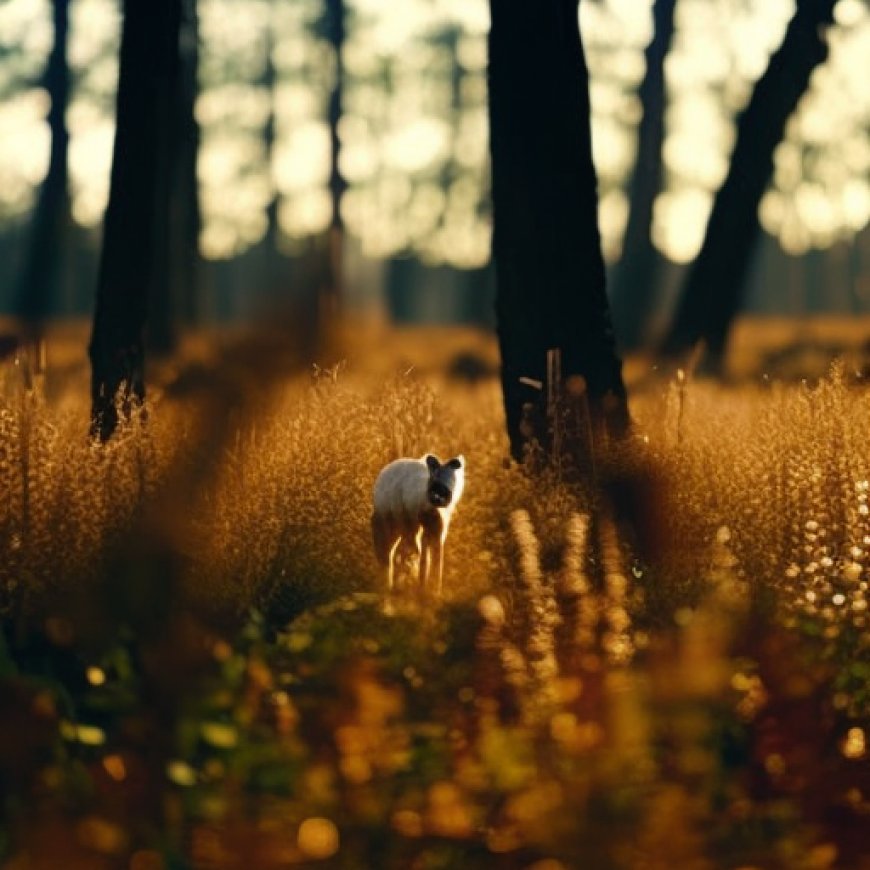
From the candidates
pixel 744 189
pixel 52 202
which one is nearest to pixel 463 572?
pixel 744 189

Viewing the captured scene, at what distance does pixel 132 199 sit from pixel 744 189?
628cm

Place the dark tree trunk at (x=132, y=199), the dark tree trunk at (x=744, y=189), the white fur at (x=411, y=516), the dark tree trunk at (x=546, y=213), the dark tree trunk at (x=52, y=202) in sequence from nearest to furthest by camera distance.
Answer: the white fur at (x=411, y=516) < the dark tree trunk at (x=546, y=213) < the dark tree trunk at (x=132, y=199) < the dark tree trunk at (x=744, y=189) < the dark tree trunk at (x=52, y=202)

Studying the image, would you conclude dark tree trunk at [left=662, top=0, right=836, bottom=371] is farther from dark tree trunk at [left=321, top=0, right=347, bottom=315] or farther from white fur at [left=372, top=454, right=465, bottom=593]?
dark tree trunk at [left=321, top=0, right=347, bottom=315]

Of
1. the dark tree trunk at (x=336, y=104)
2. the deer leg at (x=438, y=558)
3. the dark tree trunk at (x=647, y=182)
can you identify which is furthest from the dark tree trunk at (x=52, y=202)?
the deer leg at (x=438, y=558)

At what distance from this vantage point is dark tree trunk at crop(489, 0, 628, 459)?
9.66 meters

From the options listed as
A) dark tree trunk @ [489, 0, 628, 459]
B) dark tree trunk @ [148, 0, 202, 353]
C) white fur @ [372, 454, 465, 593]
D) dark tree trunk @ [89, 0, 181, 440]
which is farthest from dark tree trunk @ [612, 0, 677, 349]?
white fur @ [372, 454, 465, 593]

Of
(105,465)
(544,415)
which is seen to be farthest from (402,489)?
(544,415)

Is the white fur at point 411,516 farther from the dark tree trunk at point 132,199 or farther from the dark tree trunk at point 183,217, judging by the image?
the dark tree trunk at point 183,217

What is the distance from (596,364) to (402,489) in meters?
2.25

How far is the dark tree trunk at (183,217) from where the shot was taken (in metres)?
20.7

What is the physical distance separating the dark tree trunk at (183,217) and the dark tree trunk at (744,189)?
17.2 ft

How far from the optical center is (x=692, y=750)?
4055mm

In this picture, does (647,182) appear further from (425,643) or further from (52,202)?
(425,643)

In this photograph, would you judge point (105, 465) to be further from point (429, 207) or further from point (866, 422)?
point (429, 207)
